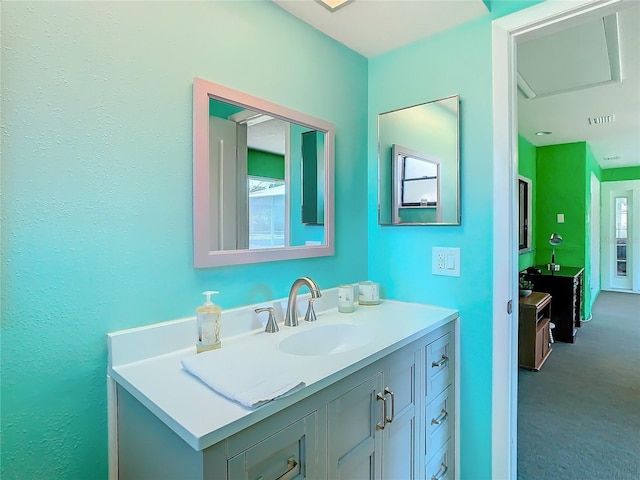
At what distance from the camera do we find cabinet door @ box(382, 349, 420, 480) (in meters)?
1.19

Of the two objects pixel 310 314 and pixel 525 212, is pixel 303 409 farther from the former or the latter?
pixel 525 212

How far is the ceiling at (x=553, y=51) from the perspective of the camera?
4.92ft

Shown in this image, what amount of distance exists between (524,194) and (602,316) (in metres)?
2.30

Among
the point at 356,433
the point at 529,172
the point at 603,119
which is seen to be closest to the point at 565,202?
the point at 529,172

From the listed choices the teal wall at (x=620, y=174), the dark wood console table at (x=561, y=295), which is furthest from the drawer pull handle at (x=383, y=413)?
the teal wall at (x=620, y=174)

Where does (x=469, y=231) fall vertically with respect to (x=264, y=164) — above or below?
below

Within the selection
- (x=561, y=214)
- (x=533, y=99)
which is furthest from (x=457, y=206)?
(x=561, y=214)

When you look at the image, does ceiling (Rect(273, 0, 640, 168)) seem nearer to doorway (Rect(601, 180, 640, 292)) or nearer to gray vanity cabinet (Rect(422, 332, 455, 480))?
gray vanity cabinet (Rect(422, 332, 455, 480))

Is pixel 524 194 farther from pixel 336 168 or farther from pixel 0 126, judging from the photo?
pixel 0 126

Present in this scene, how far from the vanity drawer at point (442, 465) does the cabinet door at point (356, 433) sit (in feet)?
1.30

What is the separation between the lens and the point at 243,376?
920 mm

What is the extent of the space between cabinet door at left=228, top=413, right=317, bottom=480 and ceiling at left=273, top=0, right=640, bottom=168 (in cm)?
152

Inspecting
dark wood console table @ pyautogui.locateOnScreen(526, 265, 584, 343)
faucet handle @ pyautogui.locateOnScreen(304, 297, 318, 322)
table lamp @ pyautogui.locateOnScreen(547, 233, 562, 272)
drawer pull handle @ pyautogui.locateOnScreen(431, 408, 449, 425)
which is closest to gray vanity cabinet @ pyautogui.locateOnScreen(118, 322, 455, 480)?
drawer pull handle @ pyautogui.locateOnScreen(431, 408, 449, 425)

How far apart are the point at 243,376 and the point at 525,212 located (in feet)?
14.3
